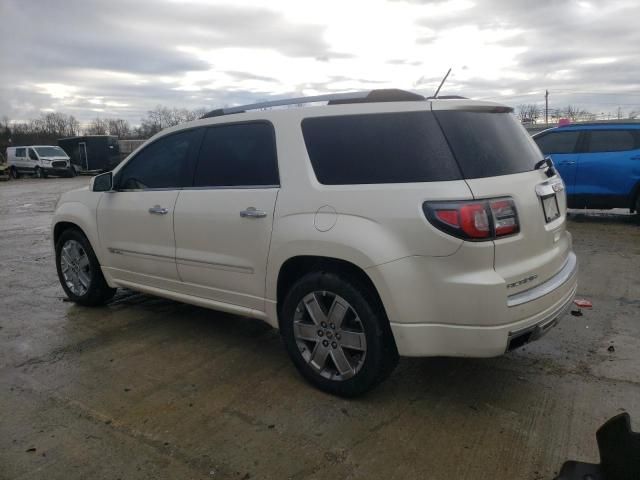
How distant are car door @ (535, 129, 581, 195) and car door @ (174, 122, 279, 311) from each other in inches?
293

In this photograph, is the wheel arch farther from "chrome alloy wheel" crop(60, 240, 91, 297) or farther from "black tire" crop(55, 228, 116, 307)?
"chrome alloy wheel" crop(60, 240, 91, 297)

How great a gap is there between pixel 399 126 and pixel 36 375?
305 centimetres

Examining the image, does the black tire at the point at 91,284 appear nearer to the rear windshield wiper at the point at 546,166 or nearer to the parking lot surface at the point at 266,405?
the parking lot surface at the point at 266,405

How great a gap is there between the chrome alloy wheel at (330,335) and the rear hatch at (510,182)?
917mm

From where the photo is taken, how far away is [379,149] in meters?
3.21

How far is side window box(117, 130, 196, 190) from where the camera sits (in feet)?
14.2

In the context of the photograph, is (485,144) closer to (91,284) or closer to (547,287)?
(547,287)

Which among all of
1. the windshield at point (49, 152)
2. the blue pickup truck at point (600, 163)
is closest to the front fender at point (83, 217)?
the blue pickup truck at point (600, 163)

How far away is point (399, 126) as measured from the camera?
3.19 m

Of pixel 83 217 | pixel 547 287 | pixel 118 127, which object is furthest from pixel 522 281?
pixel 118 127

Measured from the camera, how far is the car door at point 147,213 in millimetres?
4320

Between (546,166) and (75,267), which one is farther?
(75,267)

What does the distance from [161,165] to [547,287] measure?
311 centimetres

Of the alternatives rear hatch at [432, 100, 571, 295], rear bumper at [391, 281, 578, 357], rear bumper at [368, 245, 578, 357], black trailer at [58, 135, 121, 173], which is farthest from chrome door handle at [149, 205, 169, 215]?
black trailer at [58, 135, 121, 173]
